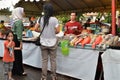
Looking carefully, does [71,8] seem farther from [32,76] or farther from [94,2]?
[32,76]

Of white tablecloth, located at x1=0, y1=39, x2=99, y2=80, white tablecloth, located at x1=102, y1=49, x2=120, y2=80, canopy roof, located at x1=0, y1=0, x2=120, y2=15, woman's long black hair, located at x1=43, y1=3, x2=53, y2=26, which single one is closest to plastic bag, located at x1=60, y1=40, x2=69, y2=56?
white tablecloth, located at x1=0, y1=39, x2=99, y2=80

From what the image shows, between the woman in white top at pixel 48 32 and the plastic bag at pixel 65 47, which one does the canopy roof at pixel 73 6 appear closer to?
the plastic bag at pixel 65 47

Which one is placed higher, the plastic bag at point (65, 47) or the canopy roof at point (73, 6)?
the canopy roof at point (73, 6)

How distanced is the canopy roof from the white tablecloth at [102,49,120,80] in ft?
35.4

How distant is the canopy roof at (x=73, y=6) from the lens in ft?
55.3

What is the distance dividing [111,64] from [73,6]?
14.6 metres

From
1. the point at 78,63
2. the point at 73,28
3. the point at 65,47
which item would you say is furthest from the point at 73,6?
the point at 78,63

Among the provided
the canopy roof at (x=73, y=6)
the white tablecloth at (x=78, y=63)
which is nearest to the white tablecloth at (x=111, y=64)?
the white tablecloth at (x=78, y=63)

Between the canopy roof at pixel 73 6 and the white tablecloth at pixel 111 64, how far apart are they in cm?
1078

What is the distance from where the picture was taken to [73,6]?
19.4 m

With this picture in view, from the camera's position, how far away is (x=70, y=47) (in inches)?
253

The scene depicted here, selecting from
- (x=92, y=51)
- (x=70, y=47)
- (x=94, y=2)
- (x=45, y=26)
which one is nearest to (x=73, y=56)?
(x=70, y=47)

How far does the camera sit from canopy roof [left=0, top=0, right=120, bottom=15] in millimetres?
16844

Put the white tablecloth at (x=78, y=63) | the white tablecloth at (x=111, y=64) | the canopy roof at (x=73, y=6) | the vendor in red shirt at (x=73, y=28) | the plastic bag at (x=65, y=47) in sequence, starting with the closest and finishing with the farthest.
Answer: the white tablecloth at (x=111, y=64)
the white tablecloth at (x=78, y=63)
the plastic bag at (x=65, y=47)
the vendor in red shirt at (x=73, y=28)
the canopy roof at (x=73, y=6)
